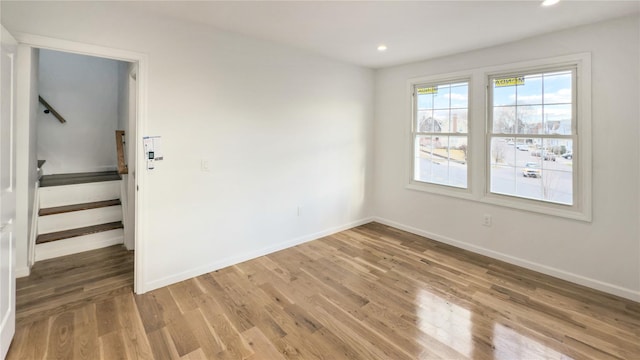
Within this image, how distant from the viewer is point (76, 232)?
3494 millimetres

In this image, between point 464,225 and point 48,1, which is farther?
point 464,225

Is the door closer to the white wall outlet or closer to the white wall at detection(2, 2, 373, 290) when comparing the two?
the white wall at detection(2, 2, 373, 290)

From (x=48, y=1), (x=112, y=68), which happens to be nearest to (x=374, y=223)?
(x=48, y=1)

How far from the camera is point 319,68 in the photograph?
3.89 metres

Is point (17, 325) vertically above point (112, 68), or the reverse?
point (112, 68)

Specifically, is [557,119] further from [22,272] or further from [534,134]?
[22,272]

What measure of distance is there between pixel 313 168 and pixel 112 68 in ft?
13.6

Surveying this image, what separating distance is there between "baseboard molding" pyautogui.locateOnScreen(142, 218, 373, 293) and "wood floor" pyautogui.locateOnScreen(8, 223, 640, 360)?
0.08 m

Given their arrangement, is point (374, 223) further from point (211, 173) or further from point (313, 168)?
point (211, 173)

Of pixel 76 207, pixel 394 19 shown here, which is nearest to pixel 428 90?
pixel 394 19

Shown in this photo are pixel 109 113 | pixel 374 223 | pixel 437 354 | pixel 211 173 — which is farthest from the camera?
pixel 109 113

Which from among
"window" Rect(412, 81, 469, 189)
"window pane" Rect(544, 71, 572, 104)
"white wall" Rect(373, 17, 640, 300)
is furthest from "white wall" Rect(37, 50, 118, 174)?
"window pane" Rect(544, 71, 572, 104)

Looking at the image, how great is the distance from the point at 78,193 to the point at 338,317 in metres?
3.76

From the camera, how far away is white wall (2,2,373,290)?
2543 millimetres
